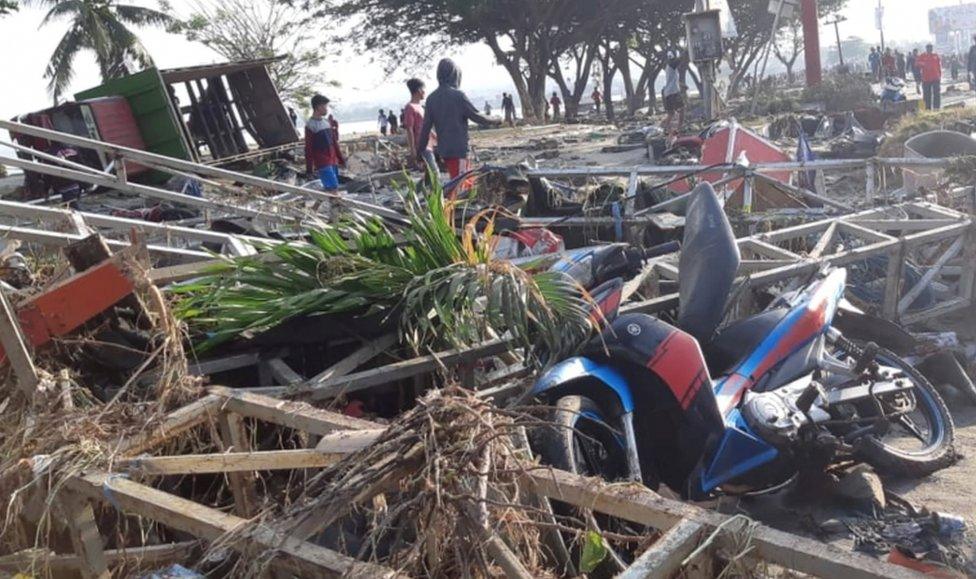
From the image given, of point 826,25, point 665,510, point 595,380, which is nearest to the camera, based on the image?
point 665,510

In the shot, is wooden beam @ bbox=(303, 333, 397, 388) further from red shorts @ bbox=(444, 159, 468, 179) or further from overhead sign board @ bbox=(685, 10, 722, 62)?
overhead sign board @ bbox=(685, 10, 722, 62)

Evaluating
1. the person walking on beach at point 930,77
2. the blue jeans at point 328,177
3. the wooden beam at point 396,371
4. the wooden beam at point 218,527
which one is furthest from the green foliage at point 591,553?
the person walking on beach at point 930,77

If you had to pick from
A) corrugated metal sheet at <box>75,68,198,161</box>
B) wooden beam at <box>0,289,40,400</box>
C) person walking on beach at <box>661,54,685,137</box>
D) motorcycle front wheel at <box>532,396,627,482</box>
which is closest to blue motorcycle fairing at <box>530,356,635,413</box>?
motorcycle front wheel at <box>532,396,627,482</box>

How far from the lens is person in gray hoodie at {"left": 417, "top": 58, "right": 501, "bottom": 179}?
8.27 metres

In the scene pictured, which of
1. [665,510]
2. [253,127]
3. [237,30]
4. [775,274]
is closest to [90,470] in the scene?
[665,510]

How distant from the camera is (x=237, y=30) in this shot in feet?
112

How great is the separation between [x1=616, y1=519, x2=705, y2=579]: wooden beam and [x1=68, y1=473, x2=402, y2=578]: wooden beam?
19.1 inches

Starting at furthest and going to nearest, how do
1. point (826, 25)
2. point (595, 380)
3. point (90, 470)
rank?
point (826, 25)
point (595, 380)
point (90, 470)

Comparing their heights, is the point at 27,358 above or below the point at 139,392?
above

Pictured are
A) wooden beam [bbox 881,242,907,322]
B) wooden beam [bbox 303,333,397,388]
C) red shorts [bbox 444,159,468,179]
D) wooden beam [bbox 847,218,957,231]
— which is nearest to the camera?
wooden beam [bbox 303,333,397,388]

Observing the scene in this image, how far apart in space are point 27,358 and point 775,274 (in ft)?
12.4

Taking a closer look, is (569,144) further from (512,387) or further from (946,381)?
(512,387)

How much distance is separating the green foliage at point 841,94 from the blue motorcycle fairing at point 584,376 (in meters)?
19.2

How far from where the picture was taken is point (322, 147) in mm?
10125
